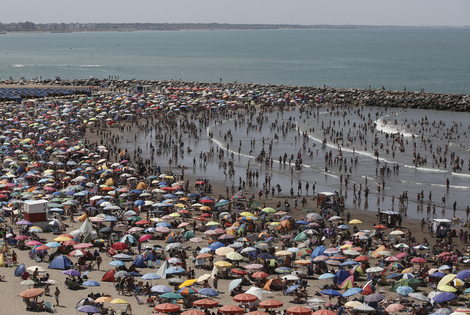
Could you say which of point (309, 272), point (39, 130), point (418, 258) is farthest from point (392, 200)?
point (39, 130)

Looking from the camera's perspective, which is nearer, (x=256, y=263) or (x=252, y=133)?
(x=256, y=263)

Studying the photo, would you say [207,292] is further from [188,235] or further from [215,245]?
[188,235]

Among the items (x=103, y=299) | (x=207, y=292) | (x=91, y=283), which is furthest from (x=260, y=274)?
(x=91, y=283)

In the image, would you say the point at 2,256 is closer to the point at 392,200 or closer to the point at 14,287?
the point at 14,287

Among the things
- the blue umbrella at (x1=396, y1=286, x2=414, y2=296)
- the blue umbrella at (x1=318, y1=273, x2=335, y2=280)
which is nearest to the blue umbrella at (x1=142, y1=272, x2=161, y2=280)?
the blue umbrella at (x1=318, y1=273, x2=335, y2=280)

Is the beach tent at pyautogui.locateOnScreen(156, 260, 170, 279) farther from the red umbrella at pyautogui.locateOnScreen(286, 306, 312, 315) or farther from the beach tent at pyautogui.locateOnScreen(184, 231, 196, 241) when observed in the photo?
the red umbrella at pyautogui.locateOnScreen(286, 306, 312, 315)

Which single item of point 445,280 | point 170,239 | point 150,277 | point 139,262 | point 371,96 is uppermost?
point 371,96
